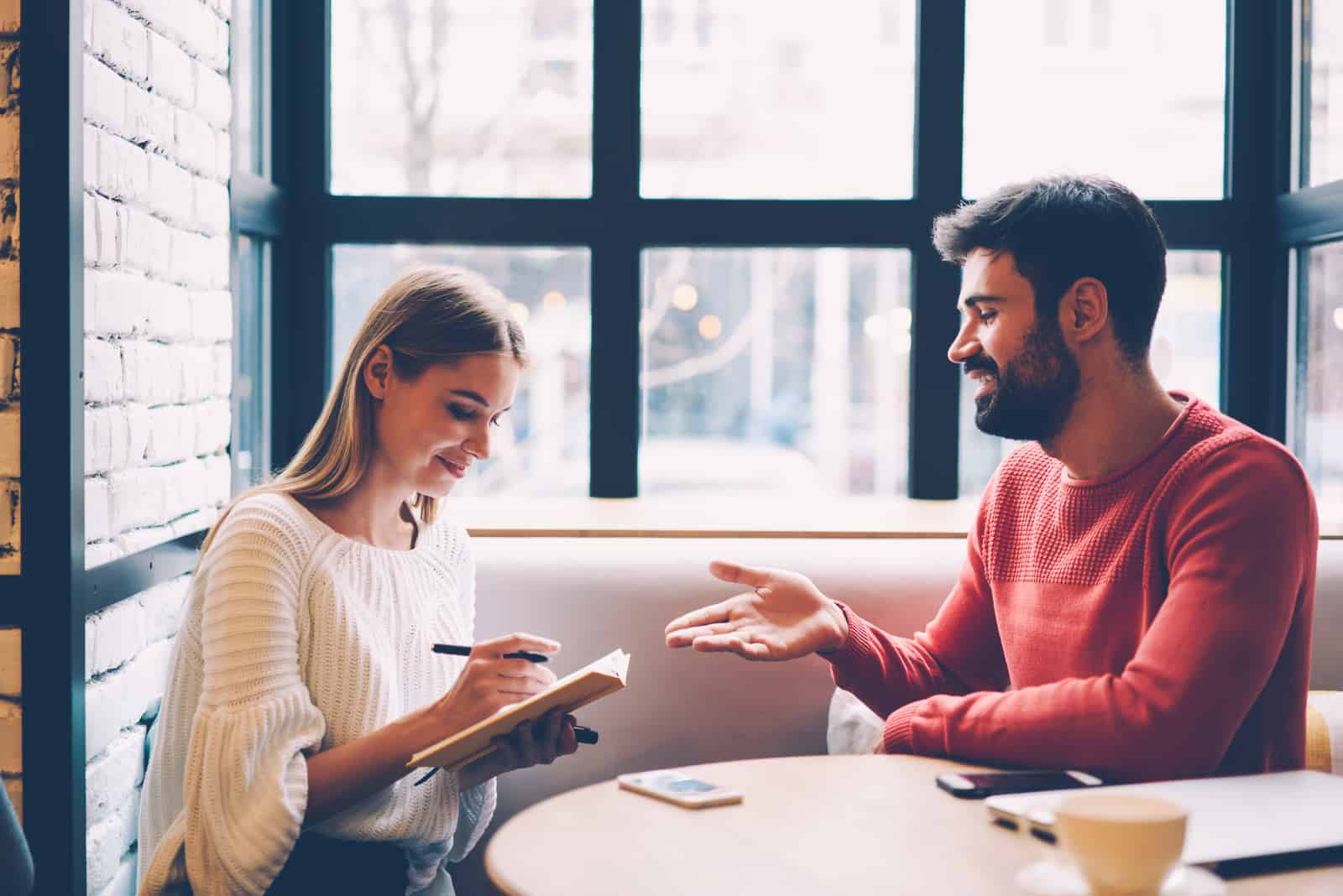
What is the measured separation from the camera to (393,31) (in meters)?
2.70

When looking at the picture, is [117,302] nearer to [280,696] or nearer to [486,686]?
[280,696]

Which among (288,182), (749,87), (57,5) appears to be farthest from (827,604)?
(288,182)

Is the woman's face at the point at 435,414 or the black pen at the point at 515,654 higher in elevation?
the woman's face at the point at 435,414

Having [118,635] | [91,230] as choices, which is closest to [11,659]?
[118,635]

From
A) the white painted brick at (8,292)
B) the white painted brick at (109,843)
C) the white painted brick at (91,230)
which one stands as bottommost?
the white painted brick at (109,843)

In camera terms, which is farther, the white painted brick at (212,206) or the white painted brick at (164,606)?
the white painted brick at (212,206)

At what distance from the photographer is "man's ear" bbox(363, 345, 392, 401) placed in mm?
1695

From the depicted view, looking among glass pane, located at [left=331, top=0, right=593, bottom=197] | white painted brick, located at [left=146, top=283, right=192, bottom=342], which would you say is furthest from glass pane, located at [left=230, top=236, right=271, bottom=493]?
white painted brick, located at [left=146, top=283, right=192, bottom=342]

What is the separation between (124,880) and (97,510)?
0.58 metres

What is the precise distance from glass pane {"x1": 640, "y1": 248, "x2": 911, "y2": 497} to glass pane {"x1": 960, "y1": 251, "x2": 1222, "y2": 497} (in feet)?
0.58

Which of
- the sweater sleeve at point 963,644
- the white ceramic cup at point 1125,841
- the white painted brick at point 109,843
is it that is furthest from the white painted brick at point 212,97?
the white ceramic cup at point 1125,841

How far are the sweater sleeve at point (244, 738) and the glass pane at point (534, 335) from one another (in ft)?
4.02

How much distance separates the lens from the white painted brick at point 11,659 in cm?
154

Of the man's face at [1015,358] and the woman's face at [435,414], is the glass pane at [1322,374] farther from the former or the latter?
the woman's face at [435,414]
